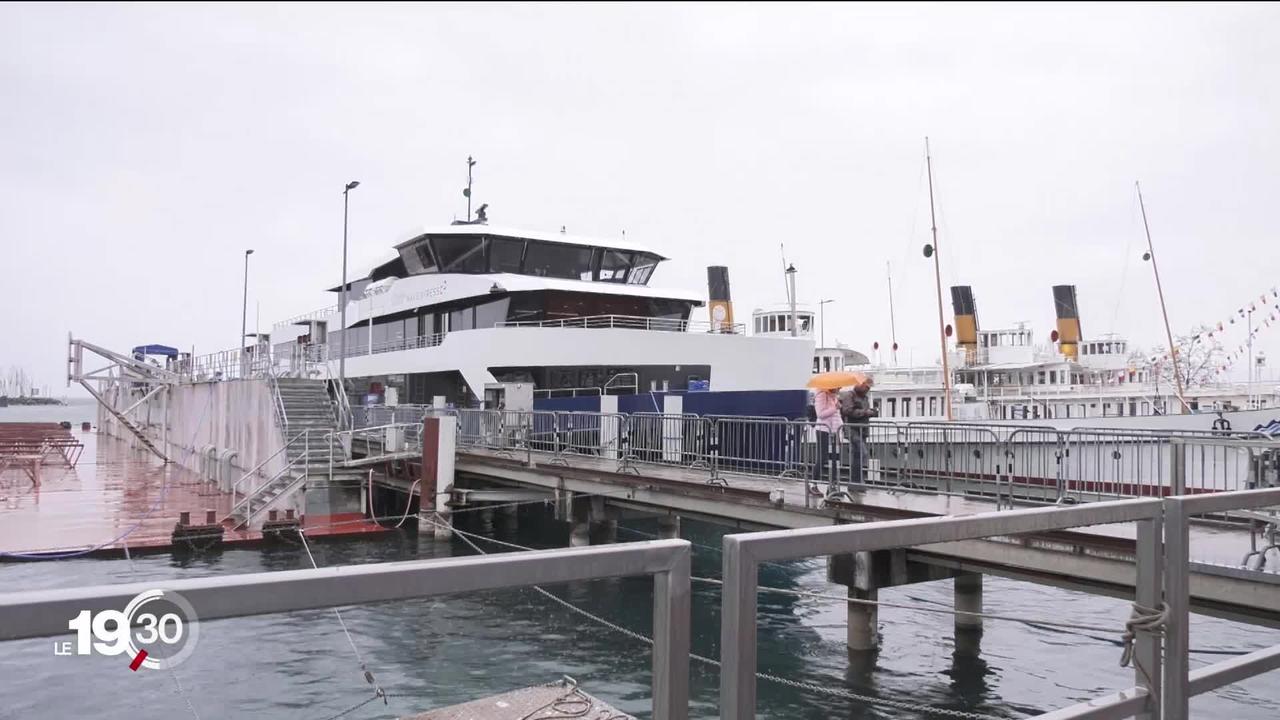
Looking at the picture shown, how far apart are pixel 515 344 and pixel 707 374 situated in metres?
6.34

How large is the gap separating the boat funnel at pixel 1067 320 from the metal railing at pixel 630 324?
94.7ft

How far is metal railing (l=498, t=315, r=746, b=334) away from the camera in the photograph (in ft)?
94.6

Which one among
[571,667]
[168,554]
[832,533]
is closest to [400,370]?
[168,554]

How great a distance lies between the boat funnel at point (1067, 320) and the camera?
167 ft

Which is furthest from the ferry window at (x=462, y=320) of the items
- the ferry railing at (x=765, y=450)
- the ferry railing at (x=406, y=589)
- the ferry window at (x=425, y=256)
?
the ferry railing at (x=406, y=589)

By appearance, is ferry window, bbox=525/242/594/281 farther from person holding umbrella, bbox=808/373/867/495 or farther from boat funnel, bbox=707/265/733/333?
person holding umbrella, bbox=808/373/867/495

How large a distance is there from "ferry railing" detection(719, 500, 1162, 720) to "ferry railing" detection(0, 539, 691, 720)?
12 cm

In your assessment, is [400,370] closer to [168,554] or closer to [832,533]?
[168,554]

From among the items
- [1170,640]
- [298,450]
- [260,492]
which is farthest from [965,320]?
[1170,640]

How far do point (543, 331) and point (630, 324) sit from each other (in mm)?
4419

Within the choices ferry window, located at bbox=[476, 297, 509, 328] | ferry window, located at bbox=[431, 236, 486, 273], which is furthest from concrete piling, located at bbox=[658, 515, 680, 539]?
ferry window, located at bbox=[431, 236, 486, 273]

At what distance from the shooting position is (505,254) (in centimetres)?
3134

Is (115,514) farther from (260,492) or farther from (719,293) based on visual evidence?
(719,293)

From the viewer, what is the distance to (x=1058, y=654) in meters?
13.3
